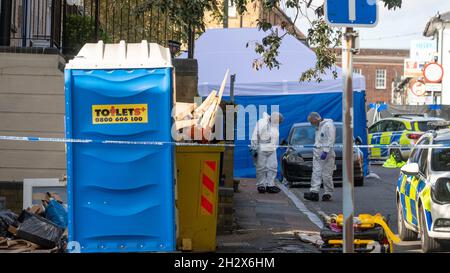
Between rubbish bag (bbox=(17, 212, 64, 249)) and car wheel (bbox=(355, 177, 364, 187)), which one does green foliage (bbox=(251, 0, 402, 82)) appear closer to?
rubbish bag (bbox=(17, 212, 64, 249))

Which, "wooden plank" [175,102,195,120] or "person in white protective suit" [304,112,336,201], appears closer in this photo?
"wooden plank" [175,102,195,120]

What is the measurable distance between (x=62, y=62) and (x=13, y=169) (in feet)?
5.14

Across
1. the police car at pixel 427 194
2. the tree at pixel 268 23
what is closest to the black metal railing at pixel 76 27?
the tree at pixel 268 23

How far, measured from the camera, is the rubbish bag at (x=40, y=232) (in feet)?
26.8

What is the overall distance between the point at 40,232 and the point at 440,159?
4.92 metres

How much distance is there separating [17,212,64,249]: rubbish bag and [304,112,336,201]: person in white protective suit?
8264 millimetres

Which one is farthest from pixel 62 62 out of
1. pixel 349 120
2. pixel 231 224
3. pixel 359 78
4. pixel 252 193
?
pixel 359 78

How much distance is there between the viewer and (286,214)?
43.7 feet

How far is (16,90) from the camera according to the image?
34.2 ft

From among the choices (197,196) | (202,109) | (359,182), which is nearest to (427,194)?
(197,196)

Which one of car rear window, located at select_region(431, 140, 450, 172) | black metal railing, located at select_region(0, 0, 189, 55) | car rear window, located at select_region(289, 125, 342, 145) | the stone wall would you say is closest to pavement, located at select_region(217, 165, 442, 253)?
car rear window, located at select_region(431, 140, 450, 172)

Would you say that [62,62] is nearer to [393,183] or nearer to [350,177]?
[350,177]

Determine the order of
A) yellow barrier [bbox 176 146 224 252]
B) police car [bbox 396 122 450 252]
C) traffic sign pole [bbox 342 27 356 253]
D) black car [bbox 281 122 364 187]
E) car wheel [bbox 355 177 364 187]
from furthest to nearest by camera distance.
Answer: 1. car wheel [bbox 355 177 364 187]
2. black car [bbox 281 122 364 187]
3. police car [bbox 396 122 450 252]
4. yellow barrier [bbox 176 146 224 252]
5. traffic sign pole [bbox 342 27 356 253]

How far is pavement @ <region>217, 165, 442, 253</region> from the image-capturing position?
9.77 metres
